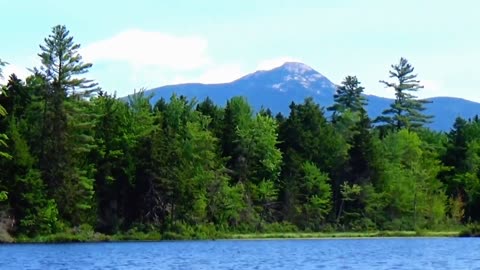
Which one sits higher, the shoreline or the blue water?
the shoreline

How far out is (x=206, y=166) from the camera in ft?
309

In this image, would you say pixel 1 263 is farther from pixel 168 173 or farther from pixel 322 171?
pixel 322 171

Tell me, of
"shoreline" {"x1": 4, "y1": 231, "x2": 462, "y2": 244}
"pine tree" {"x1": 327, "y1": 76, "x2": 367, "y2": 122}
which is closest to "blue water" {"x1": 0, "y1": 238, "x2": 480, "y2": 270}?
"shoreline" {"x1": 4, "y1": 231, "x2": 462, "y2": 244}

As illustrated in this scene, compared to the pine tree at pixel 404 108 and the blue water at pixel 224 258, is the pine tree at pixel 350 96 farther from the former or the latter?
the blue water at pixel 224 258

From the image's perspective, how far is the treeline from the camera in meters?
84.1

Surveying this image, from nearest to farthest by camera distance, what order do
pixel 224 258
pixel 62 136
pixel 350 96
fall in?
pixel 224 258 < pixel 62 136 < pixel 350 96

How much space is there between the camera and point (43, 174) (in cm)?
8344

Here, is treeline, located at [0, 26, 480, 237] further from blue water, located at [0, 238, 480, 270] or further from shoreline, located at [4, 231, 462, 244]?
blue water, located at [0, 238, 480, 270]

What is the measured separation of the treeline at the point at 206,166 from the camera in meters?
84.1

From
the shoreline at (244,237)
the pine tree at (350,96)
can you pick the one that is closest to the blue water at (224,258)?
the shoreline at (244,237)

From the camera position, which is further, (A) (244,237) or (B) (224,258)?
(A) (244,237)

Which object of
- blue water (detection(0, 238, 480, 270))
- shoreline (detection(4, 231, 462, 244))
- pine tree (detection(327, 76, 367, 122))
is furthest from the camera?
pine tree (detection(327, 76, 367, 122))

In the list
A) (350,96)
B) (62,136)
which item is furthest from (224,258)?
(350,96)

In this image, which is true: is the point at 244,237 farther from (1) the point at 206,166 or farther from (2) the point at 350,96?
(2) the point at 350,96
